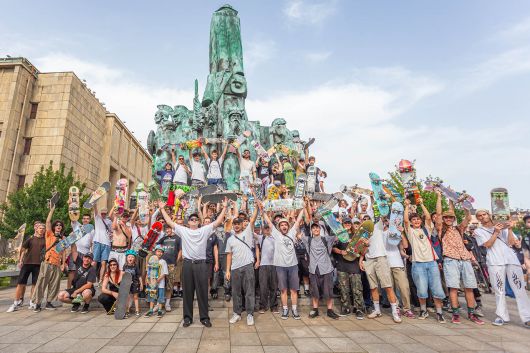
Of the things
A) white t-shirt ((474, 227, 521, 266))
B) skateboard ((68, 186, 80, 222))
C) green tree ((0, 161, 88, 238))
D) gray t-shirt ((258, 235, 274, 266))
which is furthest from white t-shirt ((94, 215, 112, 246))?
green tree ((0, 161, 88, 238))

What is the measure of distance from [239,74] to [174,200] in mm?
12628

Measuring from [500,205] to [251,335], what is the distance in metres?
5.76

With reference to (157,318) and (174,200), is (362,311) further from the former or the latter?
(174,200)

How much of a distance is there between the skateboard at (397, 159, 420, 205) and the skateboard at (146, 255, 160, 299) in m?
5.88

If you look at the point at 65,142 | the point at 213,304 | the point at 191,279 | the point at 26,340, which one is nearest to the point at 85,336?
the point at 26,340

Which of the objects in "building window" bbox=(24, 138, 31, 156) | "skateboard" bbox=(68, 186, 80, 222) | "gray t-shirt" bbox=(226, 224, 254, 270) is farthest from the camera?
"building window" bbox=(24, 138, 31, 156)

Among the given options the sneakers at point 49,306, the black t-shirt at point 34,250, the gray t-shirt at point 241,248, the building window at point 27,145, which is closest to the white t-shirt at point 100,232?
the black t-shirt at point 34,250

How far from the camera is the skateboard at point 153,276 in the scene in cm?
611

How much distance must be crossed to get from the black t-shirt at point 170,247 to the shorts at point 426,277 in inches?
207

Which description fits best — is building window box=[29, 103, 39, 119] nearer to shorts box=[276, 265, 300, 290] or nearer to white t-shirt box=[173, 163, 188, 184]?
white t-shirt box=[173, 163, 188, 184]

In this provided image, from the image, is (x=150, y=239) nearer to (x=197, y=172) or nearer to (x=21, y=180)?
(x=197, y=172)

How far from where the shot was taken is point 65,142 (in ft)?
94.6

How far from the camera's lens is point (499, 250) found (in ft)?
19.5

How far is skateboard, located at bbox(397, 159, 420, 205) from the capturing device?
6.81m
